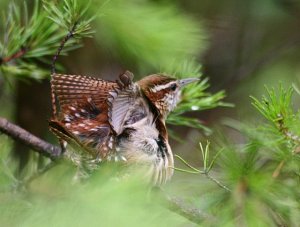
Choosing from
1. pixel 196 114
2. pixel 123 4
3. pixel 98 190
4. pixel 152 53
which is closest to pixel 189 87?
pixel 152 53

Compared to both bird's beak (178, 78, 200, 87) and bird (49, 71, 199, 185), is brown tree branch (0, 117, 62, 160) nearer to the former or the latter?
bird (49, 71, 199, 185)

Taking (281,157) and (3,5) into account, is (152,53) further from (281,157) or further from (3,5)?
(3,5)

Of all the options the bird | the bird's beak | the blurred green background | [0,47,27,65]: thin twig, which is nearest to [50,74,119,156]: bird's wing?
the bird

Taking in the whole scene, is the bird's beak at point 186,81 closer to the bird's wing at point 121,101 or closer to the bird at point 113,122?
the bird at point 113,122

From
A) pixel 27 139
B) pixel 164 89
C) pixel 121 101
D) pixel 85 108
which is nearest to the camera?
pixel 121 101

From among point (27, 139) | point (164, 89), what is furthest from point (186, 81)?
point (27, 139)

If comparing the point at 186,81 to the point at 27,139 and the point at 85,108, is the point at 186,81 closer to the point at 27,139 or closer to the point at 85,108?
the point at 85,108
